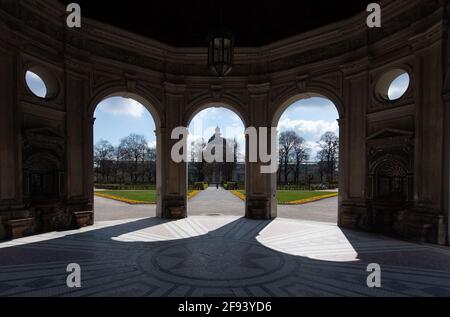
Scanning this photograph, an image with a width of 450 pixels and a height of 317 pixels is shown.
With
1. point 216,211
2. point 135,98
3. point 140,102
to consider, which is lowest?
point 216,211

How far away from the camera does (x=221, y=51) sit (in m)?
9.17

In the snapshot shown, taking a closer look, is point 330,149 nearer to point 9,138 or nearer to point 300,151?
point 300,151

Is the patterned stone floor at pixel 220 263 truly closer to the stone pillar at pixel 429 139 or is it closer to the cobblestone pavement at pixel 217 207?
the stone pillar at pixel 429 139

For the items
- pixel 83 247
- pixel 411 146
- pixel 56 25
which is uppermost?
pixel 56 25

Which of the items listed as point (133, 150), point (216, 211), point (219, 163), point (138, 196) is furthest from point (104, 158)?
point (216, 211)

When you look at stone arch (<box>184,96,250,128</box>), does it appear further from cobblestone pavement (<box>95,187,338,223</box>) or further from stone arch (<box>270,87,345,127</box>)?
cobblestone pavement (<box>95,187,338,223</box>)

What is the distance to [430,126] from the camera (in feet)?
33.1

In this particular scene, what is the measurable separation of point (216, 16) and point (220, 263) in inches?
486

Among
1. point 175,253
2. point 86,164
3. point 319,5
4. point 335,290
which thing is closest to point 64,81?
point 86,164

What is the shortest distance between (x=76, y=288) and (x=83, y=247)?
12.0ft

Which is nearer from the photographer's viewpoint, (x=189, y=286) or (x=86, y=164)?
(x=189, y=286)

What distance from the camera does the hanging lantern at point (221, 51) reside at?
917cm

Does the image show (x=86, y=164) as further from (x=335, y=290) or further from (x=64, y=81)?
(x=335, y=290)

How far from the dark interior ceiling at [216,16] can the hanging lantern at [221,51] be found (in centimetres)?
397
